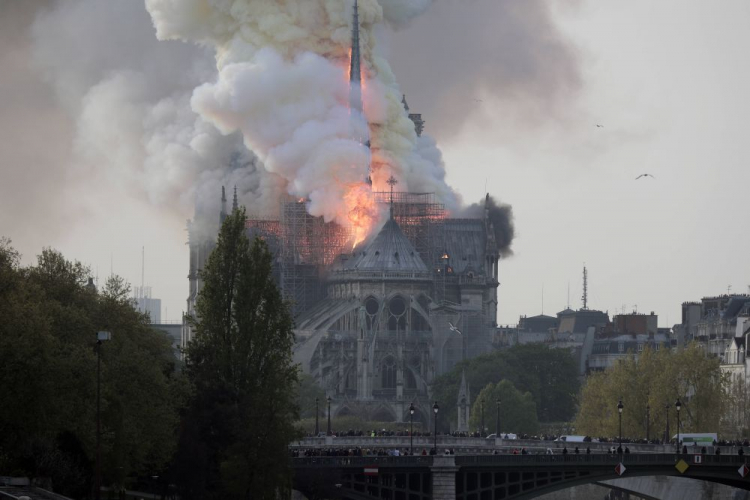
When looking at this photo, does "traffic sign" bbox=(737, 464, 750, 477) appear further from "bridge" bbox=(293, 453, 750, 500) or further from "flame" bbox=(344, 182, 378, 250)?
"flame" bbox=(344, 182, 378, 250)

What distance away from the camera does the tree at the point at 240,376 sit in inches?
3590

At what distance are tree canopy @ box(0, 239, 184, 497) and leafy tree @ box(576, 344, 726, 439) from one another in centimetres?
5193

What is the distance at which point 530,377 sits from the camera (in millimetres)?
185875

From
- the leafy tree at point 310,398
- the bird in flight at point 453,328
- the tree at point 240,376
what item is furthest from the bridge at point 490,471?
the bird in flight at point 453,328

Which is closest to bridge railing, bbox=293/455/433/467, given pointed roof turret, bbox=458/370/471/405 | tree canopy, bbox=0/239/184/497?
tree canopy, bbox=0/239/184/497

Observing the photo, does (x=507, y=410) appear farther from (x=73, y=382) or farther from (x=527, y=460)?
(x=73, y=382)

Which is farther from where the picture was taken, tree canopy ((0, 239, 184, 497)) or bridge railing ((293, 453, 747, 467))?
bridge railing ((293, 453, 747, 467))

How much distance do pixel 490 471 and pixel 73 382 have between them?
2669cm

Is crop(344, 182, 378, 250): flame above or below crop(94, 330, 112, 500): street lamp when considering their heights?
above

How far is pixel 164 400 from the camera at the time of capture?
306ft

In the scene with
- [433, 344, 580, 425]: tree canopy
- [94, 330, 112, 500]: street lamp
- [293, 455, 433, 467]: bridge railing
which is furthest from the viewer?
[433, 344, 580, 425]: tree canopy

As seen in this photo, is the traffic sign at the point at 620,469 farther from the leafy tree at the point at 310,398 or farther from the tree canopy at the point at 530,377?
the tree canopy at the point at 530,377

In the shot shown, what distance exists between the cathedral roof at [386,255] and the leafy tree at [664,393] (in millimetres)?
44079

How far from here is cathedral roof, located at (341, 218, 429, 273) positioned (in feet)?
646
